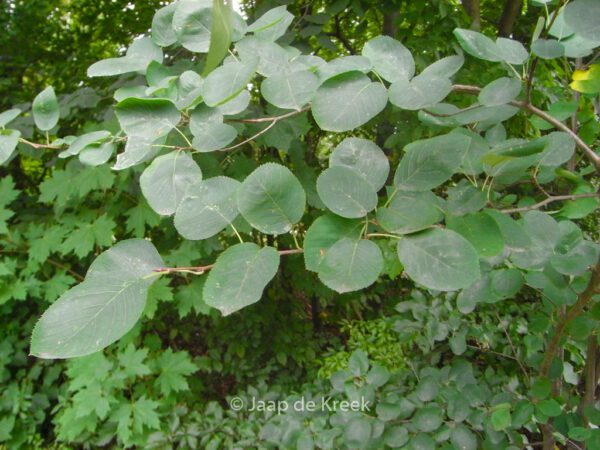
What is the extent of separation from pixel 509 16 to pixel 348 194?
2.19 metres

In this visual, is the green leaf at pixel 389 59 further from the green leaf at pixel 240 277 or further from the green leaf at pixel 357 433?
the green leaf at pixel 357 433

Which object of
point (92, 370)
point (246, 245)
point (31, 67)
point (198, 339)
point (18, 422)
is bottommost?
point (198, 339)

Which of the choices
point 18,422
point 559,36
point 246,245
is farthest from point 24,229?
point 559,36

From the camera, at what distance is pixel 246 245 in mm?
391

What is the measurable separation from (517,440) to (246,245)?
877mm

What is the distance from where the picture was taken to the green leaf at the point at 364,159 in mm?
414

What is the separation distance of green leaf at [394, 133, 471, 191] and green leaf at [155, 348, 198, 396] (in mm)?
1834

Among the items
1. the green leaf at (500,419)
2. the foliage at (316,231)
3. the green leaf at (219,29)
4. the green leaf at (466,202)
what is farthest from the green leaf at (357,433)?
the green leaf at (219,29)

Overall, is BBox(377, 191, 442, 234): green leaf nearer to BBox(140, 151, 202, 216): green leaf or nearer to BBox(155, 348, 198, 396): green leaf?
BBox(140, 151, 202, 216): green leaf

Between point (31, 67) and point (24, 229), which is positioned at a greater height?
point (31, 67)

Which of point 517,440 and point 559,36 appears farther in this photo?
point 517,440

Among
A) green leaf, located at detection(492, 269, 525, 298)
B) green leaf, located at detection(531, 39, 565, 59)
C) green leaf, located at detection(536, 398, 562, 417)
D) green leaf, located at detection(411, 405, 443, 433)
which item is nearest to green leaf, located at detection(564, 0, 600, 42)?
green leaf, located at detection(531, 39, 565, 59)

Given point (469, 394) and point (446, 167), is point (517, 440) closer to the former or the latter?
point (469, 394)

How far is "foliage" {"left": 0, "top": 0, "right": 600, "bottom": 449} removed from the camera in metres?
0.37
